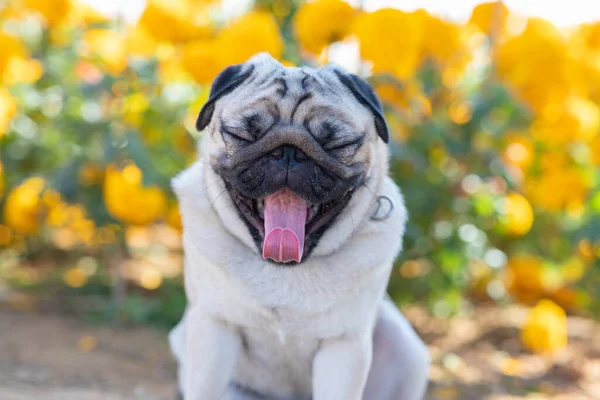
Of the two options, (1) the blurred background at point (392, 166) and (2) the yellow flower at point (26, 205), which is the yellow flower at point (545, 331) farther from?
(2) the yellow flower at point (26, 205)

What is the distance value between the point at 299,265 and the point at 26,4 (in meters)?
2.38

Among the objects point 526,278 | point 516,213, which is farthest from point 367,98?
point 526,278

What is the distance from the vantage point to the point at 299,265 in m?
2.43

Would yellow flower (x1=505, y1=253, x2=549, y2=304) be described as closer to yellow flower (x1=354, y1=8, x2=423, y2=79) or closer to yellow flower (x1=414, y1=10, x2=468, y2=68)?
yellow flower (x1=414, y1=10, x2=468, y2=68)

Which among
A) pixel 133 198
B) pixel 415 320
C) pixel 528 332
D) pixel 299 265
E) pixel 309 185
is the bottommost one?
pixel 415 320

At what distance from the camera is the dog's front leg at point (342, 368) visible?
7.68 ft

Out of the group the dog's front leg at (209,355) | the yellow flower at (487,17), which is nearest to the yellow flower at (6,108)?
the dog's front leg at (209,355)

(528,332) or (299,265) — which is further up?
(299,265)

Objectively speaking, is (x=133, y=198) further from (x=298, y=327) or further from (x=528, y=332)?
(x=528, y=332)

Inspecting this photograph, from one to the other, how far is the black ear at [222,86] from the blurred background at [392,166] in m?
0.96

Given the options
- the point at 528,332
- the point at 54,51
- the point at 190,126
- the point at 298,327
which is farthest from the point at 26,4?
the point at 528,332

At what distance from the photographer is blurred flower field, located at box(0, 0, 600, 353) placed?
3672 mm

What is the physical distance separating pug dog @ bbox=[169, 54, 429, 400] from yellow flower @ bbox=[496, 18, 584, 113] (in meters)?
1.64

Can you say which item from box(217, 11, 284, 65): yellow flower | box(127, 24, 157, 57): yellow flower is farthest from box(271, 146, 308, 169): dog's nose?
box(127, 24, 157, 57): yellow flower
